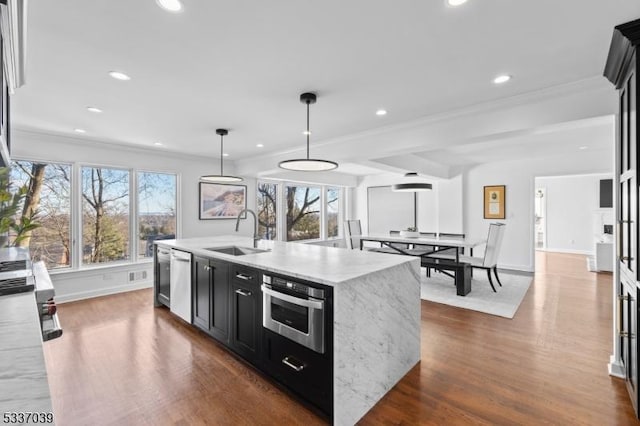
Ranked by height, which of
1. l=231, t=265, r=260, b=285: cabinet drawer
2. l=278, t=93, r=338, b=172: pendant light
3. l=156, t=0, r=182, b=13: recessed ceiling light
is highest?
l=156, t=0, r=182, b=13: recessed ceiling light

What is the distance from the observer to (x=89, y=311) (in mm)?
4059

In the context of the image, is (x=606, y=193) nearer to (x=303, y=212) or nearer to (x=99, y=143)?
(x=303, y=212)

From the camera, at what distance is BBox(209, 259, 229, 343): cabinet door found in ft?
9.29

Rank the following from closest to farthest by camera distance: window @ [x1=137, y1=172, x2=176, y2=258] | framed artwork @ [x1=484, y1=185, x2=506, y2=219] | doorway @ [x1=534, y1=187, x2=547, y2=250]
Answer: window @ [x1=137, y1=172, x2=176, y2=258]
framed artwork @ [x1=484, y1=185, x2=506, y2=219]
doorway @ [x1=534, y1=187, x2=547, y2=250]

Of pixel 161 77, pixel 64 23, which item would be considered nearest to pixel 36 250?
pixel 161 77

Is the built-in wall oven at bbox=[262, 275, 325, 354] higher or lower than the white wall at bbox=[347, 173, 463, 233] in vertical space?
lower

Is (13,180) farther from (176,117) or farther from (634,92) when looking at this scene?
(634,92)

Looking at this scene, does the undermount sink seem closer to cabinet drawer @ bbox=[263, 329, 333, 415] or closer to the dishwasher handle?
the dishwasher handle

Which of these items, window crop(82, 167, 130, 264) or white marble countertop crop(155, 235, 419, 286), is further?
window crop(82, 167, 130, 264)

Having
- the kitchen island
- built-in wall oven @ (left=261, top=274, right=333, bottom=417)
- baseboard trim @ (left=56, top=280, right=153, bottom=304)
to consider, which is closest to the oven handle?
built-in wall oven @ (left=261, top=274, right=333, bottom=417)

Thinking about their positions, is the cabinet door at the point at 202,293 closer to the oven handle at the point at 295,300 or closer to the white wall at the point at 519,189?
the oven handle at the point at 295,300

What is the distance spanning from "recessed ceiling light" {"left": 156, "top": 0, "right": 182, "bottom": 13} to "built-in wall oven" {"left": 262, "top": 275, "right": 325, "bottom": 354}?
1.78 meters

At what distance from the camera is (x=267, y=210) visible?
7430 millimetres

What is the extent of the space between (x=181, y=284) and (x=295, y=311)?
2069mm
